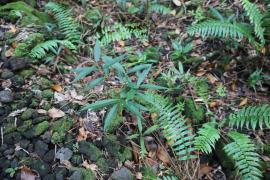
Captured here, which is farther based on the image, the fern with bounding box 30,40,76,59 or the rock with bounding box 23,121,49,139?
the fern with bounding box 30,40,76,59

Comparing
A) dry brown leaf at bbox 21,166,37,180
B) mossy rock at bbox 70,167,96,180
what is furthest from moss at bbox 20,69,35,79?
mossy rock at bbox 70,167,96,180

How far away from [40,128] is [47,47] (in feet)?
3.43

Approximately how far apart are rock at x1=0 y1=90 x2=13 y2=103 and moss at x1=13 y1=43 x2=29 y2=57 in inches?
21.0

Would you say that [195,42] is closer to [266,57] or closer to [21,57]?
[266,57]

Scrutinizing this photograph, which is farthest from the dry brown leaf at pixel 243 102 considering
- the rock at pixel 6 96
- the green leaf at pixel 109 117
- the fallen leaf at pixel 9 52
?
Result: the fallen leaf at pixel 9 52

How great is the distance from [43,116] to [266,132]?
2342mm

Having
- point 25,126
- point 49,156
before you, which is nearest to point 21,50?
point 25,126

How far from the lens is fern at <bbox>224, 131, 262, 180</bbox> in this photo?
292 centimetres

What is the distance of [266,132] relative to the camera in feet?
11.6

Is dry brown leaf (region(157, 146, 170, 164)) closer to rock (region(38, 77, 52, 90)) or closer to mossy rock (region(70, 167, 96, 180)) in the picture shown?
mossy rock (region(70, 167, 96, 180))

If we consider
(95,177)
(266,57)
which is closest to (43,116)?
(95,177)

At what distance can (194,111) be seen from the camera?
3570mm

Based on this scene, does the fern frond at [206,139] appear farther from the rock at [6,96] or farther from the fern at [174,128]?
the rock at [6,96]

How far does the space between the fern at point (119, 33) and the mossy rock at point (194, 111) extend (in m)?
1.25
